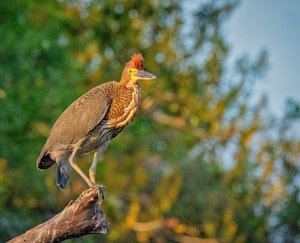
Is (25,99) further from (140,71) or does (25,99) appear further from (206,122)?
(140,71)

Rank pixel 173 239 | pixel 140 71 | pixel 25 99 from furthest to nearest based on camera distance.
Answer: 1. pixel 173 239
2. pixel 25 99
3. pixel 140 71

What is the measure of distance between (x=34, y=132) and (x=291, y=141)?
23.0 ft

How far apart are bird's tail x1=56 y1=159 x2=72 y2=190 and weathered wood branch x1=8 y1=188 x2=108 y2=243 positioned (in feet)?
2.66

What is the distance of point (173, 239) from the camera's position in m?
23.8

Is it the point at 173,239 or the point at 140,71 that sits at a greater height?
the point at 173,239

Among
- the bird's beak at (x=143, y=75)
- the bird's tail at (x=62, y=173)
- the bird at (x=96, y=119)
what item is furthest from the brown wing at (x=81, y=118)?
the bird's beak at (x=143, y=75)

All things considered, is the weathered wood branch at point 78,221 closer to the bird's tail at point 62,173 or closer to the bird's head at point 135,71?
the bird's tail at point 62,173

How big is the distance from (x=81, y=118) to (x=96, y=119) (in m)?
0.12

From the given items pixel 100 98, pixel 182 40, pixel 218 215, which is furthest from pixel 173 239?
pixel 100 98

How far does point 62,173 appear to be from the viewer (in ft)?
27.3

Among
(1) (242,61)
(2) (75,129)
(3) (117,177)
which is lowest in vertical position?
(2) (75,129)

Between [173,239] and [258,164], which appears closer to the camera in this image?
[173,239]

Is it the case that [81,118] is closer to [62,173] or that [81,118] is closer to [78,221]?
[62,173]

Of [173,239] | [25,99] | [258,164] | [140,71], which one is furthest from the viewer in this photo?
[258,164]
